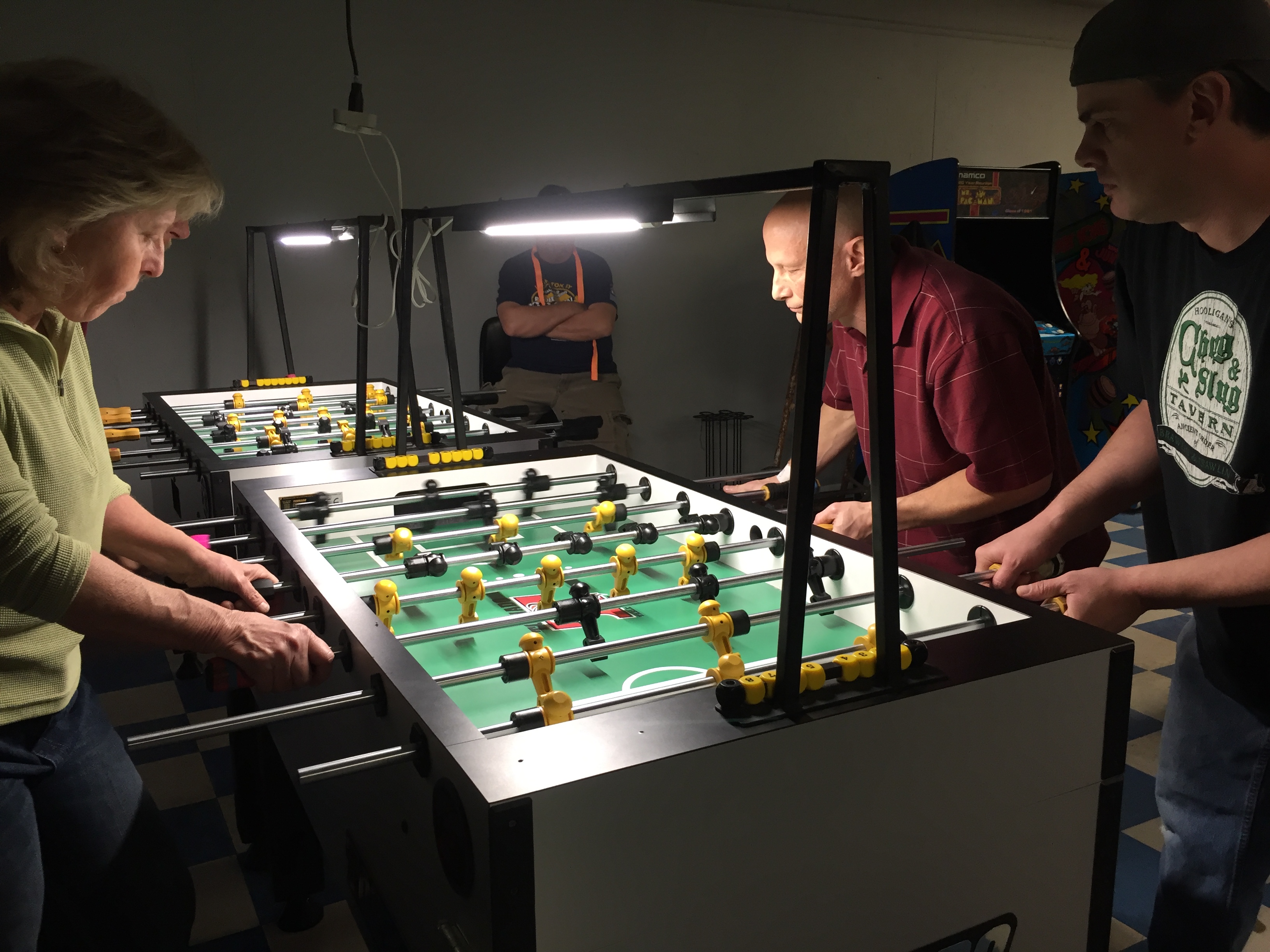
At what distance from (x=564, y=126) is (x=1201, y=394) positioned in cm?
458

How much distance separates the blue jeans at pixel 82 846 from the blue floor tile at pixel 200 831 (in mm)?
926

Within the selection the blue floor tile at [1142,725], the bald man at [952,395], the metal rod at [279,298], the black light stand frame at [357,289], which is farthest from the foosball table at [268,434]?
the blue floor tile at [1142,725]

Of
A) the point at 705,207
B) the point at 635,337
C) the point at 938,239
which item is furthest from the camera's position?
the point at 635,337

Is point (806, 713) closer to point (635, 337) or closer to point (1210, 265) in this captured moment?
point (1210, 265)

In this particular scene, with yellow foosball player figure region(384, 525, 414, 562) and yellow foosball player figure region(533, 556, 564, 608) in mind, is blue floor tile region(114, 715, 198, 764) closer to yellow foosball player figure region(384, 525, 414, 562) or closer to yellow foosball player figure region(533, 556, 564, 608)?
yellow foosball player figure region(384, 525, 414, 562)

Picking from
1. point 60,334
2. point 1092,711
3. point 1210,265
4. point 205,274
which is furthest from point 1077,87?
point 205,274

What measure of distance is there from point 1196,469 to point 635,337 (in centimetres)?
457

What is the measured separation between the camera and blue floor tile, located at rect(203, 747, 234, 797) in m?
2.66

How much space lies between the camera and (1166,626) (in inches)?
149

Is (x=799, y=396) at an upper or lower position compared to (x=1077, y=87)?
lower

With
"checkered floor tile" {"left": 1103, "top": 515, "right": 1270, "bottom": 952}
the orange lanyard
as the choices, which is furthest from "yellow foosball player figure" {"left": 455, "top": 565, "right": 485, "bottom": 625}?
the orange lanyard

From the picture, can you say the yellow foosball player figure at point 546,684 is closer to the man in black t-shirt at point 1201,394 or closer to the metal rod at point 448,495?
the man in black t-shirt at point 1201,394

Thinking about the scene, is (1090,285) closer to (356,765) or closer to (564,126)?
(564,126)

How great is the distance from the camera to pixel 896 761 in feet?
3.58
